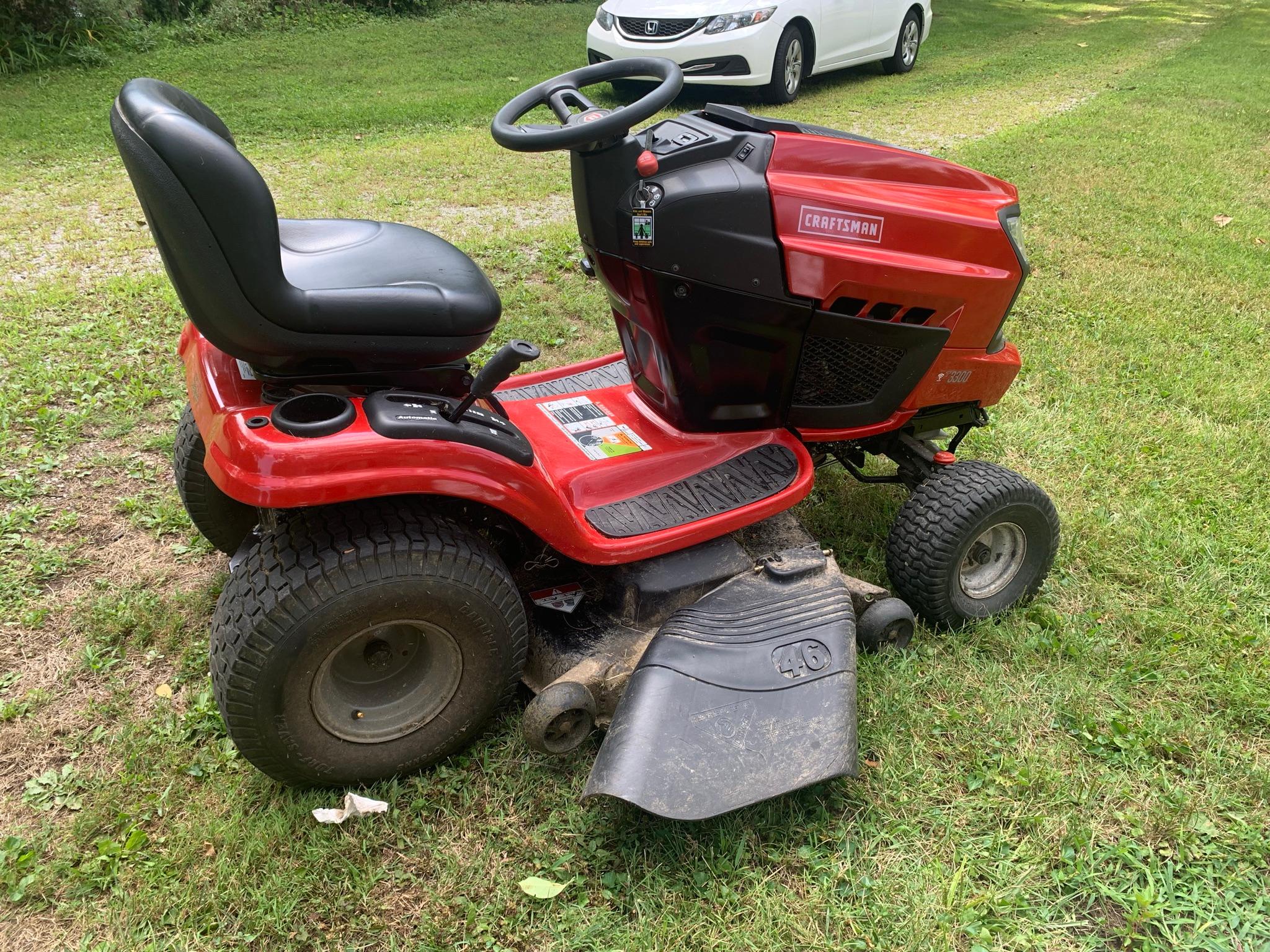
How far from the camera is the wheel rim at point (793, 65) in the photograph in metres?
8.16

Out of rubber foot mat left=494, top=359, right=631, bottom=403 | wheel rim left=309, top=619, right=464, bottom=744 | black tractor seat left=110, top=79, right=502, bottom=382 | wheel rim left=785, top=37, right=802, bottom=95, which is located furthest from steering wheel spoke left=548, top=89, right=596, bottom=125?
wheel rim left=785, top=37, right=802, bottom=95

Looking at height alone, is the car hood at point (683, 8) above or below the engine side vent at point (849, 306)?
above

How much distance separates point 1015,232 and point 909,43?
8.58 meters

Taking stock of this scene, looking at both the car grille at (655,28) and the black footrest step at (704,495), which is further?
the car grille at (655,28)

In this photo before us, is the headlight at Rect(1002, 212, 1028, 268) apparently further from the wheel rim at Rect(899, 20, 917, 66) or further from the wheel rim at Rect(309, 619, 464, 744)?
the wheel rim at Rect(899, 20, 917, 66)

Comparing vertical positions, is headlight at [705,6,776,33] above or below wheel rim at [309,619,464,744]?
above

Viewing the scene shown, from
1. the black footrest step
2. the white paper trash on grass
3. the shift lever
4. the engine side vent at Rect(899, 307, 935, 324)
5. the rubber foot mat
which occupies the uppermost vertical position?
the shift lever

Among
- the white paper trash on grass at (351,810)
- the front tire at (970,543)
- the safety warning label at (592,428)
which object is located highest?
the safety warning label at (592,428)

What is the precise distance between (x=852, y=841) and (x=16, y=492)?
2932 millimetres

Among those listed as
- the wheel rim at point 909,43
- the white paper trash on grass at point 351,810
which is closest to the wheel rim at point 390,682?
the white paper trash on grass at point 351,810

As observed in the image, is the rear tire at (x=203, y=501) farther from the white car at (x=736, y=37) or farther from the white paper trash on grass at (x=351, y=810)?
the white car at (x=736, y=37)

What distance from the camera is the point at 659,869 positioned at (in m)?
2.01

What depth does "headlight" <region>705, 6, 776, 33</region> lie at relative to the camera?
7793mm

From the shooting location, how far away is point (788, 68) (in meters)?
8.18
